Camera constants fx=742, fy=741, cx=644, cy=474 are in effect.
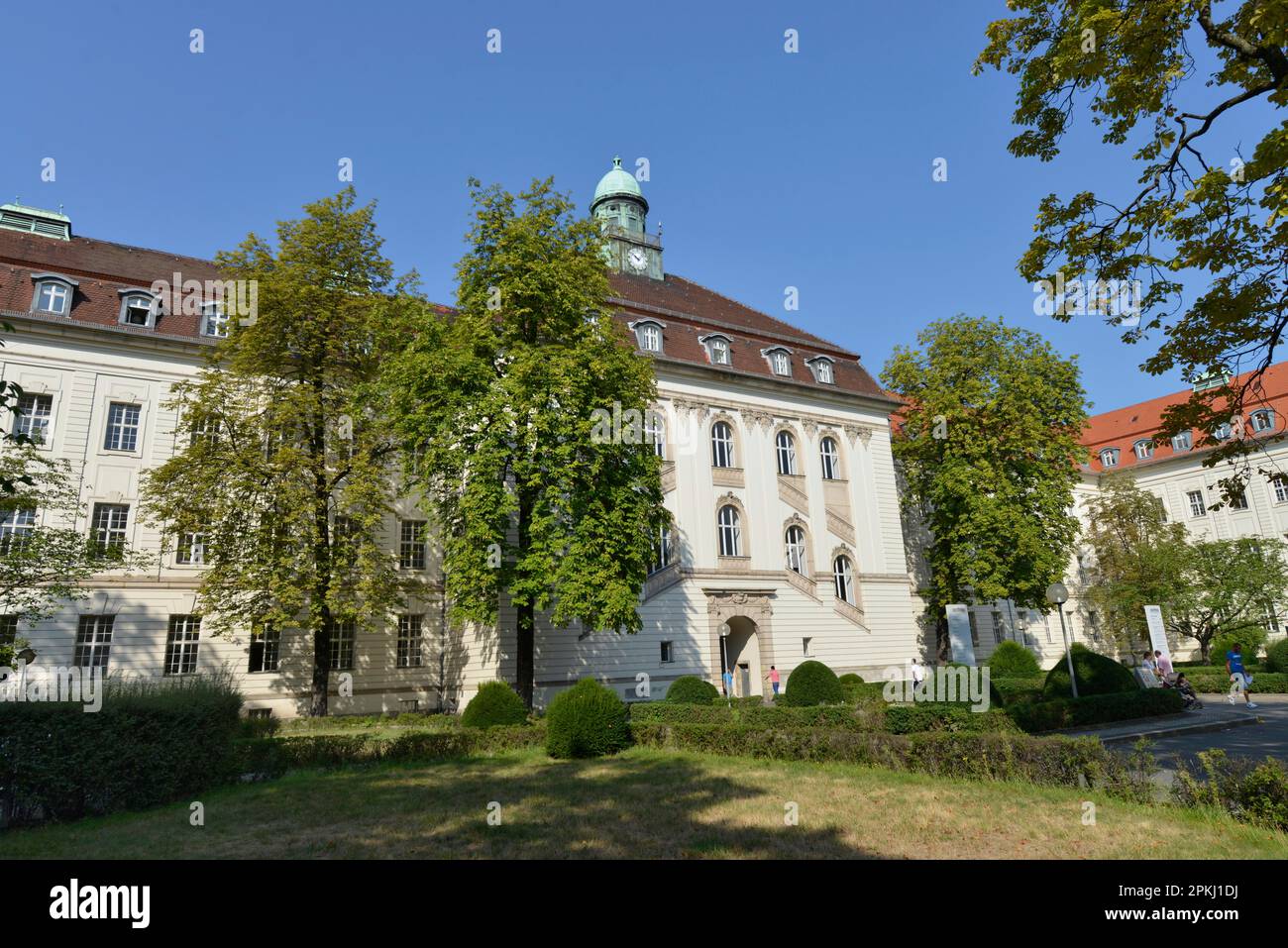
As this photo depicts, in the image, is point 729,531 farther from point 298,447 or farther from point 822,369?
point 298,447

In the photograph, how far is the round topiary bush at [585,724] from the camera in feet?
52.0

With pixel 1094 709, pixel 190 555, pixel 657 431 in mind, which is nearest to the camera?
pixel 1094 709

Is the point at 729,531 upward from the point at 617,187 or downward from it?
downward

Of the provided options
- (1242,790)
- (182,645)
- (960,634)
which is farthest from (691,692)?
(182,645)

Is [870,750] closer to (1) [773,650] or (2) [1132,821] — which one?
(2) [1132,821]

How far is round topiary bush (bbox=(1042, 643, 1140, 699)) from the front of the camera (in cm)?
2005

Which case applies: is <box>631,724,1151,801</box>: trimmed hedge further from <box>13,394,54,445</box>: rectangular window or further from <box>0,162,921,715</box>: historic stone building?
<box>13,394,54,445</box>: rectangular window

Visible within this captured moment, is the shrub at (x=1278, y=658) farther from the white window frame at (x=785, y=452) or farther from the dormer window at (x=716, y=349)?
the dormer window at (x=716, y=349)

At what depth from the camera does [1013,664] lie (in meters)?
29.3

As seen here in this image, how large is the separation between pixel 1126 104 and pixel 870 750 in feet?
33.5

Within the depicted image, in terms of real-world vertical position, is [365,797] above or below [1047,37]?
below

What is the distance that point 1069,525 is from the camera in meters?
34.2

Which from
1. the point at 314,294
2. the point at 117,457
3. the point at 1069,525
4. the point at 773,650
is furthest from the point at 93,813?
the point at 1069,525

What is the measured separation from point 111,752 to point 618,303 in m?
25.5
